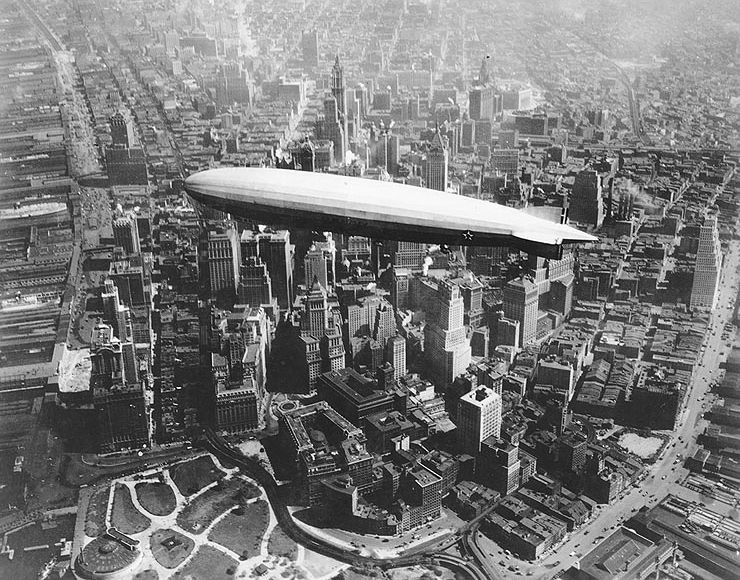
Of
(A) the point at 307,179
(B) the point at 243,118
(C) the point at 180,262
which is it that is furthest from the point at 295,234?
(A) the point at 307,179

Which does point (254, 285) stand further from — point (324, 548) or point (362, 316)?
point (324, 548)

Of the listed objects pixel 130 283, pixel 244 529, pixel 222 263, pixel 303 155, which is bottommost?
pixel 244 529

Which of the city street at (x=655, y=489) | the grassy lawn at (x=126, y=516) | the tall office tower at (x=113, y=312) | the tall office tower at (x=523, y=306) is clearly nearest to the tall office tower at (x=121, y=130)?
the tall office tower at (x=113, y=312)

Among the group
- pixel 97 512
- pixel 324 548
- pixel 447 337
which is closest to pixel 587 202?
pixel 447 337

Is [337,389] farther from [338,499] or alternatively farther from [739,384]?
[739,384]

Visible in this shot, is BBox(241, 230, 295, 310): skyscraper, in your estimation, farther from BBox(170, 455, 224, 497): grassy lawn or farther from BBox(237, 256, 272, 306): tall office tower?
BBox(170, 455, 224, 497): grassy lawn

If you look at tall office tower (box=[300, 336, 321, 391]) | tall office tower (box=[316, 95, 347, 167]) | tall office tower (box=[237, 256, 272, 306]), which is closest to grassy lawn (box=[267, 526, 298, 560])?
tall office tower (box=[300, 336, 321, 391])
